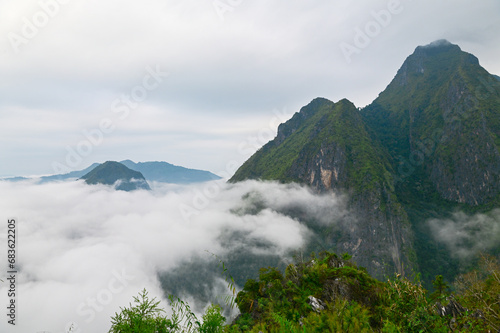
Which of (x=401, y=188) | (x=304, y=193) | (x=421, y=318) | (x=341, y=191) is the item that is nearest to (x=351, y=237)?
(x=341, y=191)

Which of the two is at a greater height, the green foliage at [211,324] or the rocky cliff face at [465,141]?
the rocky cliff face at [465,141]

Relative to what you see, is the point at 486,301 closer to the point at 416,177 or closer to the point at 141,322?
the point at 141,322

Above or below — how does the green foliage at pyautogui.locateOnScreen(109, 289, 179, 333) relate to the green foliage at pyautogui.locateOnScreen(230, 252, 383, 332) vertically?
above

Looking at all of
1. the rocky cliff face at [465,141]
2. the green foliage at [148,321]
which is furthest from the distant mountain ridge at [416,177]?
the green foliage at [148,321]

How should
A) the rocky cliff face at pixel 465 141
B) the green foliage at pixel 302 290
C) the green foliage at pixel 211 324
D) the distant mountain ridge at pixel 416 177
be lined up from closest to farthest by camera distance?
1. the green foliage at pixel 211 324
2. the green foliage at pixel 302 290
3. the distant mountain ridge at pixel 416 177
4. the rocky cliff face at pixel 465 141

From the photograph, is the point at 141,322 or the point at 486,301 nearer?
the point at 141,322

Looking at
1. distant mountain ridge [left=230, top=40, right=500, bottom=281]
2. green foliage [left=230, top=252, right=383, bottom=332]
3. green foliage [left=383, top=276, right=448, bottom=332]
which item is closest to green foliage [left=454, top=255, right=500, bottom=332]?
green foliage [left=383, top=276, right=448, bottom=332]

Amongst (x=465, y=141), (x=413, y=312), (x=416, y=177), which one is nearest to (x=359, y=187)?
(x=416, y=177)

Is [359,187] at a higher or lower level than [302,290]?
higher

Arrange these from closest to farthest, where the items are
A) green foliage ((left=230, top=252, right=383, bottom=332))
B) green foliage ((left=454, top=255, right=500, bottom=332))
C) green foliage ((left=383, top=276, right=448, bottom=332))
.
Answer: green foliage ((left=454, top=255, right=500, bottom=332))
green foliage ((left=383, top=276, right=448, bottom=332))
green foliage ((left=230, top=252, right=383, bottom=332))

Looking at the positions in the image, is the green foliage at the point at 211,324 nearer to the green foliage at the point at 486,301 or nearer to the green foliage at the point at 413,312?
the green foliage at the point at 413,312

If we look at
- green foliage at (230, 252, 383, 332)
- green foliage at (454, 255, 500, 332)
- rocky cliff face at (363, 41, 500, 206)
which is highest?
rocky cliff face at (363, 41, 500, 206)

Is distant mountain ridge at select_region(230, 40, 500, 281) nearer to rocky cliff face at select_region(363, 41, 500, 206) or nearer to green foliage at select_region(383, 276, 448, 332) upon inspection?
rocky cliff face at select_region(363, 41, 500, 206)
